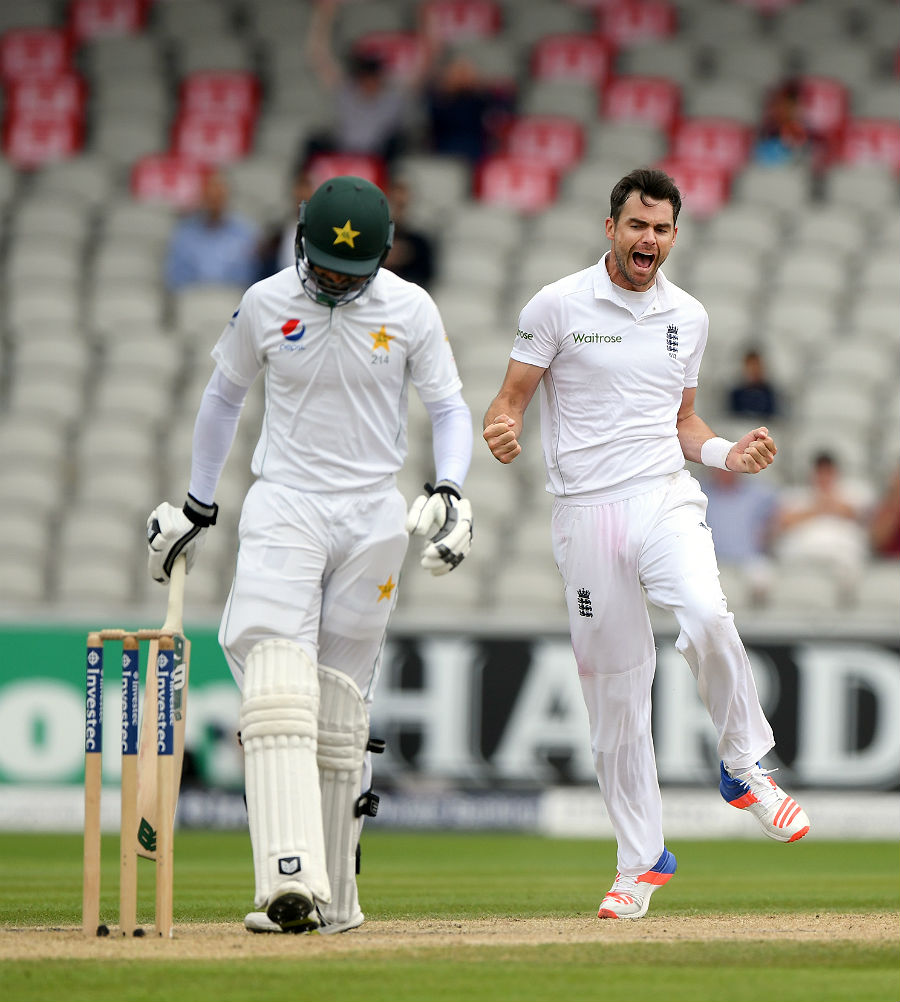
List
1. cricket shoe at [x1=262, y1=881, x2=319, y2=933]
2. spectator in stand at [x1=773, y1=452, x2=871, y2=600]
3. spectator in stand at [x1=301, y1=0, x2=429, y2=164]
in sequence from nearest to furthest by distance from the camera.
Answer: cricket shoe at [x1=262, y1=881, x2=319, y2=933]
spectator in stand at [x1=773, y1=452, x2=871, y2=600]
spectator in stand at [x1=301, y1=0, x2=429, y2=164]

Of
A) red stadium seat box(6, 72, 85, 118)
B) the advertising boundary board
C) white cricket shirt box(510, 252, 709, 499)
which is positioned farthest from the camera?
red stadium seat box(6, 72, 85, 118)

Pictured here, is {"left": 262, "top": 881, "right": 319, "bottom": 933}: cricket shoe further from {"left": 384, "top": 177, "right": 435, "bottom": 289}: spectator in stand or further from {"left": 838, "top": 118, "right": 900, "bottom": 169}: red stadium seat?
{"left": 838, "top": 118, "right": 900, "bottom": 169}: red stadium seat

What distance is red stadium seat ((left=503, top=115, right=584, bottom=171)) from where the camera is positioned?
14609 mm

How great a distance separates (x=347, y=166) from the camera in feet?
44.5

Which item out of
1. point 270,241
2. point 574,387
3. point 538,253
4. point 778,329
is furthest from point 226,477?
point 574,387

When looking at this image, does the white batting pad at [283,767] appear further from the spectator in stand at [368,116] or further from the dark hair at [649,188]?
the spectator in stand at [368,116]

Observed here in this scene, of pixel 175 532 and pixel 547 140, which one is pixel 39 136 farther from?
pixel 175 532

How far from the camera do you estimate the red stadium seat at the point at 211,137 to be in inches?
587

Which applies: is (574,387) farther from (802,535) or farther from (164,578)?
(802,535)

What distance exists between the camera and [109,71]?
15.4m

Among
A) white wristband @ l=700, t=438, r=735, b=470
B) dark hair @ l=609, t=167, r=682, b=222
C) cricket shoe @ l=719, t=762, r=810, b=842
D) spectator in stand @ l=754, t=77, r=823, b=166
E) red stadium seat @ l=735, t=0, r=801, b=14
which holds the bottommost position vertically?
cricket shoe @ l=719, t=762, r=810, b=842

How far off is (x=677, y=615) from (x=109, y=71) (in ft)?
37.1

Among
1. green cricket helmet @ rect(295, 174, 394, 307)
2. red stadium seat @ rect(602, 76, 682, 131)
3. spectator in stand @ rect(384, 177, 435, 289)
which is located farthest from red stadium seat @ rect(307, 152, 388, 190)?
green cricket helmet @ rect(295, 174, 394, 307)

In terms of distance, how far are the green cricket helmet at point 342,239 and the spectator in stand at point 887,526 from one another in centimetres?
646
